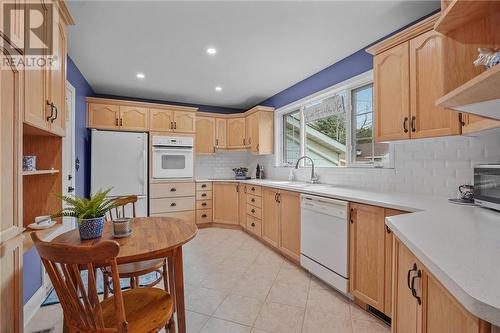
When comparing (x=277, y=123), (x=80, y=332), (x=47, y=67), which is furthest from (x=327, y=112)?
(x=80, y=332)

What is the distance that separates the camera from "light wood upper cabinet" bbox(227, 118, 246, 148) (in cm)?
468

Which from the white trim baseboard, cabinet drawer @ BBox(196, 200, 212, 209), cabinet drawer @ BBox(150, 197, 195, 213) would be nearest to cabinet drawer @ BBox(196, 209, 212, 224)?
cabinet drawer @ BBox(196, 200, 212, 209)

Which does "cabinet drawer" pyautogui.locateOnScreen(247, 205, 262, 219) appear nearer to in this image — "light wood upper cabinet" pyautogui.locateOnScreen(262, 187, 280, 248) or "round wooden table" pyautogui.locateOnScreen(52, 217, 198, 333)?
"light wood upper cabinet" pyautogui.locateOnScreen(262, 187, 280, 248)

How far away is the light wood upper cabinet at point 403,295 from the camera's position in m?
0.97

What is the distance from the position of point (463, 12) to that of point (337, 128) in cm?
213

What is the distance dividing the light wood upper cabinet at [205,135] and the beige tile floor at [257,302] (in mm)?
2209

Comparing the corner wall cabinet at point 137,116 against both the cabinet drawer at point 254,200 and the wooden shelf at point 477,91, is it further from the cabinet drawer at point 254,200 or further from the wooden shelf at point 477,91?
the wooden shelf at point 477,91

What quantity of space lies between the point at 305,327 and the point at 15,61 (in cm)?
237

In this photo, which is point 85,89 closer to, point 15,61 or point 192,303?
point 15,61

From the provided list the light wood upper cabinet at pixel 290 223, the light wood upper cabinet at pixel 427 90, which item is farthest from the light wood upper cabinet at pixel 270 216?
the light wood upper cabinet at pixel 427 90

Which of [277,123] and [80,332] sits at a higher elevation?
[277,123]

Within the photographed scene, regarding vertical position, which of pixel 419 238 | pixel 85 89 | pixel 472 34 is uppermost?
pixel 85 89

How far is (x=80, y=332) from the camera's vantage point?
103 cm

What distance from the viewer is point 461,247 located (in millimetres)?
828
